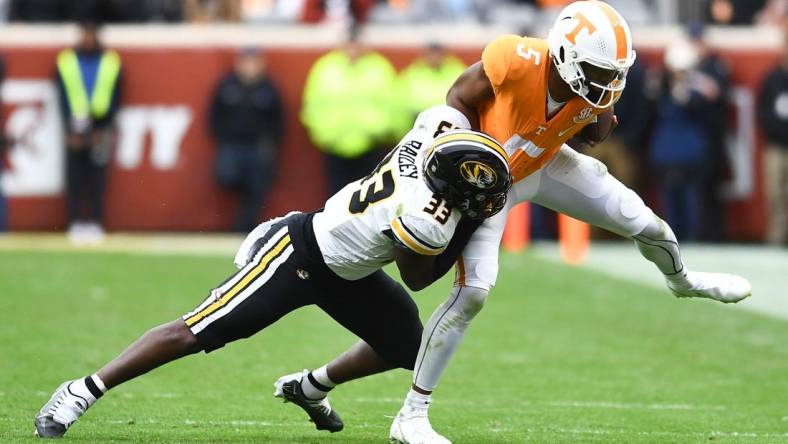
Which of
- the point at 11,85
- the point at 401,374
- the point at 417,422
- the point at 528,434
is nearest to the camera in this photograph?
the point at 417,422

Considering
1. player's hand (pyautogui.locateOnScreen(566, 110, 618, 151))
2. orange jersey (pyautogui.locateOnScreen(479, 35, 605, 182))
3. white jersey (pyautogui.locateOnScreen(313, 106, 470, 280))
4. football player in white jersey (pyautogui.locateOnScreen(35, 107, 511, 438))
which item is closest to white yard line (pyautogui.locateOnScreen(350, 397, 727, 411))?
football player in white jersey (pyautogui.locateOnScreen(35, 107, 511, 438))

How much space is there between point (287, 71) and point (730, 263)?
5446mm

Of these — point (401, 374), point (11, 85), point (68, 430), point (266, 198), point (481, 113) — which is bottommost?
point (266, 198)

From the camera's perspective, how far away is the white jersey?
18.9ft

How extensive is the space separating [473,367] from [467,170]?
3487 mm

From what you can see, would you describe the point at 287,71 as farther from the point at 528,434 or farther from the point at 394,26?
the point at 528,434

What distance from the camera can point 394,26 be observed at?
55.8 ft

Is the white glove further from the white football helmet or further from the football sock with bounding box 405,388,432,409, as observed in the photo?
the white football helmet

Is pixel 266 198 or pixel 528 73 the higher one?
pixel 528 73

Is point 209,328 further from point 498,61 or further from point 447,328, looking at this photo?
point 498,61

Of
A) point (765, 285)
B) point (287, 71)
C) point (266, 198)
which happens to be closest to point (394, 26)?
point (287, 71)

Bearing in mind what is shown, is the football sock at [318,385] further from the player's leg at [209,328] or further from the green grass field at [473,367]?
the player's leg at [209,328]

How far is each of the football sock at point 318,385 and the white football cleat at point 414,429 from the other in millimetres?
438

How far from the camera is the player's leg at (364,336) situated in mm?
6258
